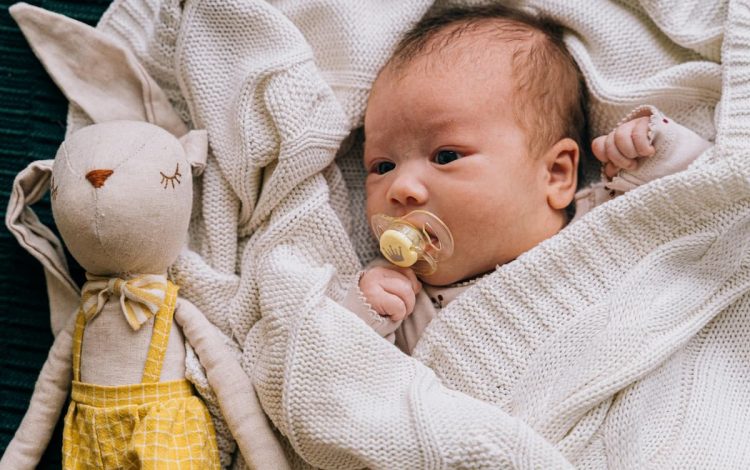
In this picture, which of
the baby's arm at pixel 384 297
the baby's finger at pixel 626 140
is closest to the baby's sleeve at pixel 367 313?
the baby's arm at pixel 384 297

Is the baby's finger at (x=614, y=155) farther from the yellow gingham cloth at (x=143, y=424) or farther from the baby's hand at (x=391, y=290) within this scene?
the yellow gingham cloth at (x=143, y=424)

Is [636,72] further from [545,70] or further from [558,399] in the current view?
[558,399]

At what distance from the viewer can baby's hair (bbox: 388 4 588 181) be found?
3.92 ft

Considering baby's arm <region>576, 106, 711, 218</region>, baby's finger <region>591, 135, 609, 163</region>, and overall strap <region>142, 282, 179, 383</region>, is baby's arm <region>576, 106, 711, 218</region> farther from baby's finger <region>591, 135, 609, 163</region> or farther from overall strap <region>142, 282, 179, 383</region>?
overall strap <region>142, 282, 179, 383</region>

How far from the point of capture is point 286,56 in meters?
1.23

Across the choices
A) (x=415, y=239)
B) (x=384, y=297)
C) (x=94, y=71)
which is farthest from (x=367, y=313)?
(x=94, y=71)

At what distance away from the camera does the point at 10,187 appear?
135 centimetres

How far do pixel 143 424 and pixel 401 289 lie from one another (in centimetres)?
43

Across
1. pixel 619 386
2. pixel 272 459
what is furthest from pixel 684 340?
pixel 272 459

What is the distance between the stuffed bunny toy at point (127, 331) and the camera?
3.43ft

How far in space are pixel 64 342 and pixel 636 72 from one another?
106 centimetres

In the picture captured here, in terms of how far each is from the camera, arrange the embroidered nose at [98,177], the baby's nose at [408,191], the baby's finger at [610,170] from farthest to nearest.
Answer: the baby's finger at [610,170] → the baby's nose at [408,191] → the embroidered nose at [98,177]

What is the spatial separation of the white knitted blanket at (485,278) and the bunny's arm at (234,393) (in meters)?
0.03

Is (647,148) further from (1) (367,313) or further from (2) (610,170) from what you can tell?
(1) (367,313)
